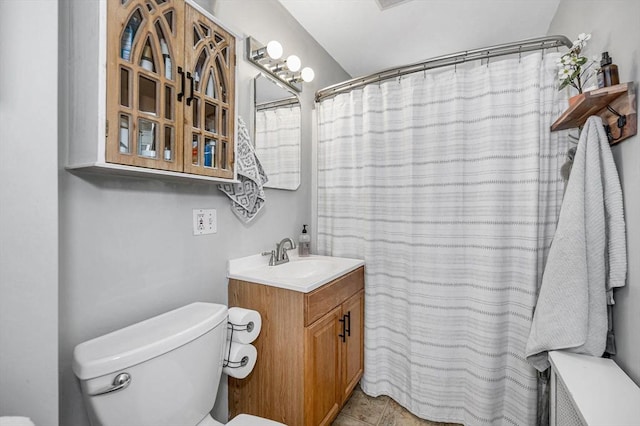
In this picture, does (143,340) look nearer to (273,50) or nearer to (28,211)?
(28,211)

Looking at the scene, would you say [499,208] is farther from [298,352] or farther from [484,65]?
[298,352]

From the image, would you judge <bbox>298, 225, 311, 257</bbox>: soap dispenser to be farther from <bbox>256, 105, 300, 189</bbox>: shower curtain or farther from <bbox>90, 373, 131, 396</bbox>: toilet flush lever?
<bbox>90, 373, 131, 396</bbox>: toilet flush lever

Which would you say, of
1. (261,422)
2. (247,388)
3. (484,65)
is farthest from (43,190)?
(484,65)

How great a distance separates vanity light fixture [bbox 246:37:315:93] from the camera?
5.38 ft

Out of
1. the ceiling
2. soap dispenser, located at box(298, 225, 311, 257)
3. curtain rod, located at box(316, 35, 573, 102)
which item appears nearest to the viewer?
curtain rod, located at box(316, 35, 573, 102)

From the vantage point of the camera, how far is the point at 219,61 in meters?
1.20

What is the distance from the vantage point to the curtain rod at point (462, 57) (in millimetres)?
1466

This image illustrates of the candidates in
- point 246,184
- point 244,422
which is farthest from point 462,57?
point 244,422

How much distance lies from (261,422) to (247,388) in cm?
36

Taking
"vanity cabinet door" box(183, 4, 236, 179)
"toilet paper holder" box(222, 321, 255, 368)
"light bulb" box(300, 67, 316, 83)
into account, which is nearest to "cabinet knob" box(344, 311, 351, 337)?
"toilet paper holder" box(222, 321, 255, 368)

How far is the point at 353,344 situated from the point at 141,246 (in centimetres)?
133

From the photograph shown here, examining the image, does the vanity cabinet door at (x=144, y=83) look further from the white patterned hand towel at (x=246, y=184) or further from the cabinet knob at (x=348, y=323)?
the cabinet knob at (x=348, y=323)

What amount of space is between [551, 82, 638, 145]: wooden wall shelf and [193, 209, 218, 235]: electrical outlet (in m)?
1.61

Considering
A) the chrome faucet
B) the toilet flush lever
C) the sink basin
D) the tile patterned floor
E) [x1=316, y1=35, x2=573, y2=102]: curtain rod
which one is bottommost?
the tile patterned floor
